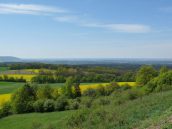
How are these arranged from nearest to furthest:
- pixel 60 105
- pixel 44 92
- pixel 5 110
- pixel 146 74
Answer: pixel 60 105, pixel 5 110, pixel 44 92, pixel 146 74

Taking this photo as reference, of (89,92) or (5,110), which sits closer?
(5,110)

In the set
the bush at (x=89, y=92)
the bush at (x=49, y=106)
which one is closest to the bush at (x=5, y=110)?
the bush at (x=49, y=106)

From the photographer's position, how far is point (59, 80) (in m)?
101

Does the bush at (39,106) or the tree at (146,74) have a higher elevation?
the tree at (146,74)

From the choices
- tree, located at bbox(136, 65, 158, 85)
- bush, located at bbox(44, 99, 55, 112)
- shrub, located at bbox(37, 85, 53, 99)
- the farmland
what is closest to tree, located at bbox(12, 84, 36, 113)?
the farmland

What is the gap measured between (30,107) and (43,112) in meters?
4.61

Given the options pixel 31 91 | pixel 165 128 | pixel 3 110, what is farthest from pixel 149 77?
pixel 165 128

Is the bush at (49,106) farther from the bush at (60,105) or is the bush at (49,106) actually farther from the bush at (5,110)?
the bush at (5,110)

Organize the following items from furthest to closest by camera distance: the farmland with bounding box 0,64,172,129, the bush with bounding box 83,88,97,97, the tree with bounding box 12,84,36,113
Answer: the bush with bounding box 83,88,97,97
the tree with bounding box 12,84,36,113
the farmland with bounding box 0,64,172,129

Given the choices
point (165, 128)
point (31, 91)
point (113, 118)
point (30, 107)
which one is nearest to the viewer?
point (165, 128)

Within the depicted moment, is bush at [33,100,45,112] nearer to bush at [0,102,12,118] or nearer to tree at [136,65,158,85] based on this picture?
bush at [0,102,12,118]

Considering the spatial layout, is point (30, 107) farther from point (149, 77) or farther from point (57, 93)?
point (149, 77)

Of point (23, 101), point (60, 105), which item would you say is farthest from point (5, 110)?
point (60, 105)

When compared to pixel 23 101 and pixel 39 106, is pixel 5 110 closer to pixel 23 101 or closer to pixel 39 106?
pixel 23 101
